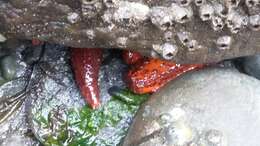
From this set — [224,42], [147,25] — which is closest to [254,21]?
[224,42]

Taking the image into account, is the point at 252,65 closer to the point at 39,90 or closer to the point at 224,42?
the point at 224,42

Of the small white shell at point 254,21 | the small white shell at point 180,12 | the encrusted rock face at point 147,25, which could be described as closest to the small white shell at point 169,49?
the encrusted rock face at point 147,25

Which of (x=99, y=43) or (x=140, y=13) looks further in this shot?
(x=99, y=43)

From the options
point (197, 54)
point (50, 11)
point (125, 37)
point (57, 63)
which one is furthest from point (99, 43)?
point (57, 63)

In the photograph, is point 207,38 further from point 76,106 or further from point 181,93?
point 76,106

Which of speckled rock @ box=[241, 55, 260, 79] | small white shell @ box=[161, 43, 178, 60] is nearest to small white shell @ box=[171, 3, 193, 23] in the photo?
small white shell @ box=[161, 43, 178, 60]

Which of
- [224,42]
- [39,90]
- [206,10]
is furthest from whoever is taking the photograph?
[39,90]
